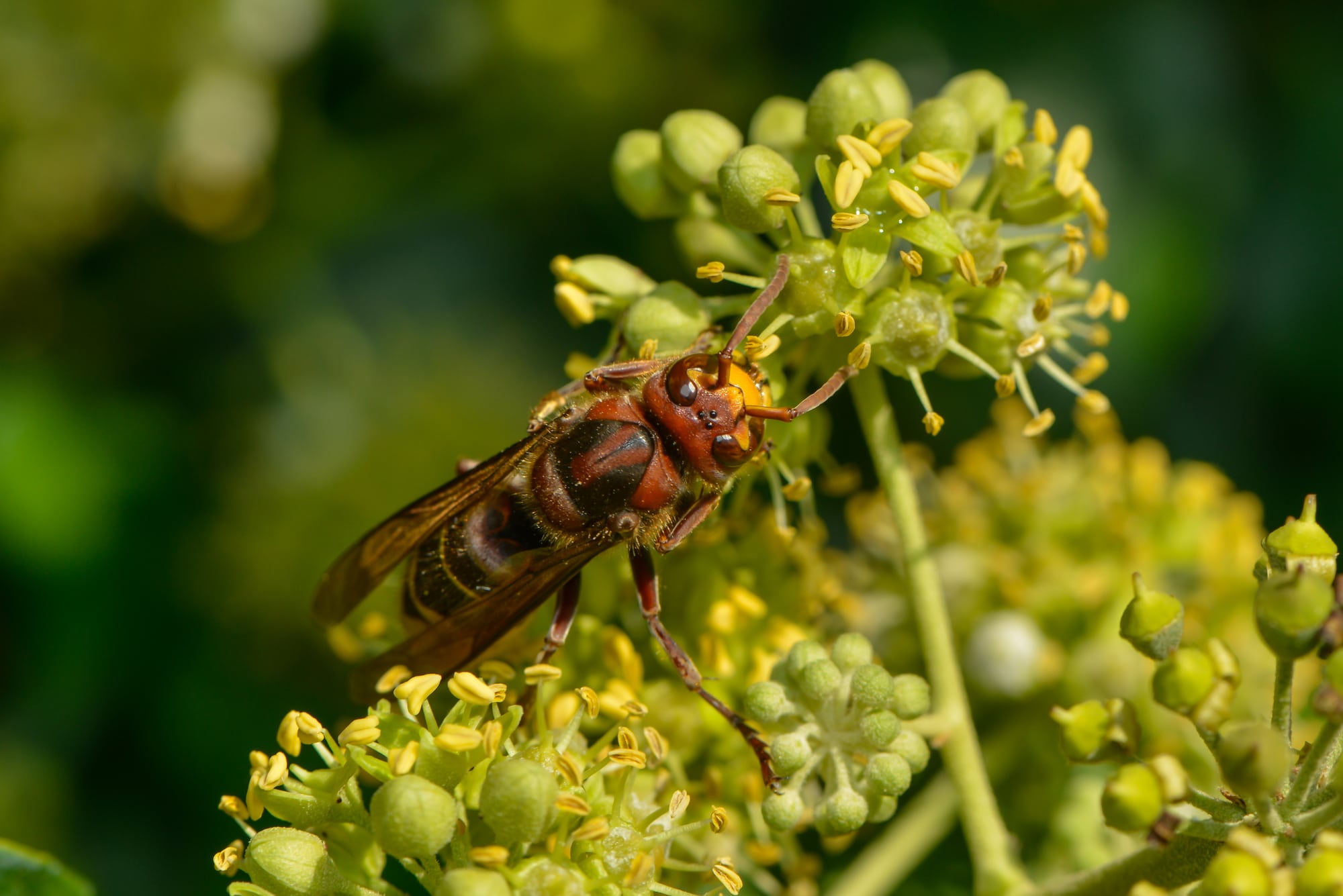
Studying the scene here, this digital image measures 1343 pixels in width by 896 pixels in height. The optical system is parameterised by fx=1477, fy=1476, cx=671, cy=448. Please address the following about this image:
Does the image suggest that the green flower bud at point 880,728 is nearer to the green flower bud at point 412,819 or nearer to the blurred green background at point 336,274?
the green flower bud at point 412,819

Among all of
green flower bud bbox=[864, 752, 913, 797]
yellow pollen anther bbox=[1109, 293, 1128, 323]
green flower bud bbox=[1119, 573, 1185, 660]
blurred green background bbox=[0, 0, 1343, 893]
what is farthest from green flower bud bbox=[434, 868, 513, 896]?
blurred green background bbox=[0, 0, 1343, 893]

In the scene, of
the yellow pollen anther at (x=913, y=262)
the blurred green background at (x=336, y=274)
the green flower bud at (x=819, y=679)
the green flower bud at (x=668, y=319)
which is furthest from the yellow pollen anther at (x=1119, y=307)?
the blurred green background at (x=336, y=274)

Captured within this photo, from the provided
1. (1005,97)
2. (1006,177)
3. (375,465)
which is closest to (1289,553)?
(1006,177)

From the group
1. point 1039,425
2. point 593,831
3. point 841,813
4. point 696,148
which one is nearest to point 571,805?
point 593,831

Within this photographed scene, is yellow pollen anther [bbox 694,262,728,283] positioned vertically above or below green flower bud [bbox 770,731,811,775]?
above

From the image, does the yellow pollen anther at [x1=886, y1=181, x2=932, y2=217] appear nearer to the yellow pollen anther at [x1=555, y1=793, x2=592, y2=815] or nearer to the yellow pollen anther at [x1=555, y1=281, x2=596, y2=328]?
the yellow pollen anther at [x1=555, y1=281, x2=596, y2=328]

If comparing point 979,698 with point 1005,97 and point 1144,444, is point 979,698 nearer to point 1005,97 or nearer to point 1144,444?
point 1144,444
